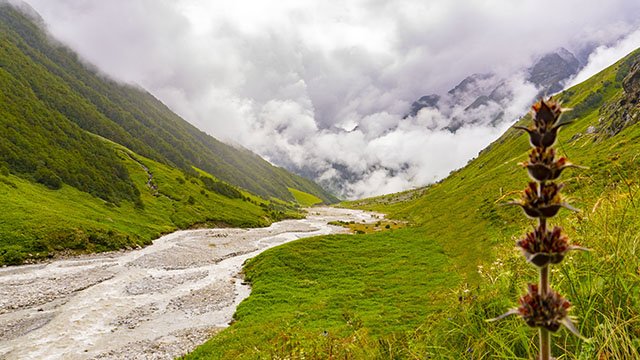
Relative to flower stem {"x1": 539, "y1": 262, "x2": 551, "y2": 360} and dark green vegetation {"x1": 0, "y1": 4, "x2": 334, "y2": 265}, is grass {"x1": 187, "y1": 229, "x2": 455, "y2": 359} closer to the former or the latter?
flower stem {"x1": 539, "y1": 262, "x2": 551, "y2": 360}

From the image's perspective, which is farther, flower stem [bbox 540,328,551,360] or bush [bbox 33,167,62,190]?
bush [bbox 33,167,62,190]

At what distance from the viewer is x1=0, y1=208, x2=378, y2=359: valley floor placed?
82.2 ft

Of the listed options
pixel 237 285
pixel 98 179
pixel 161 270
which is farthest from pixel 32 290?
pixel 98 179

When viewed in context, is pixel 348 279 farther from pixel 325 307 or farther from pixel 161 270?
pixel 161 270

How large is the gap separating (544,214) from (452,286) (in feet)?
77.8

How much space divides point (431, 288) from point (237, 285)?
24700 mm

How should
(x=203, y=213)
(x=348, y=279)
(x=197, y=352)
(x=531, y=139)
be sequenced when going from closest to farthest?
1. (x=531, y=139)
2. (x=197, y=352)
3. (x=348, y=279)
4. (x=203, y=213)

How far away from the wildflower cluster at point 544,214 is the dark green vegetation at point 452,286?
32cm

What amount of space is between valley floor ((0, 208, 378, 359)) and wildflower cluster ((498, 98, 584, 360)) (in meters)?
26.1

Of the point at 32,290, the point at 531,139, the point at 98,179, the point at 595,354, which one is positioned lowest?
the point at 32,290

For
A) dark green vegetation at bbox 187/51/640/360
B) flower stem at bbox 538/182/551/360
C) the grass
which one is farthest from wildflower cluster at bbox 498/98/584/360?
the grass

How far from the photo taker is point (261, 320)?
2625 cm

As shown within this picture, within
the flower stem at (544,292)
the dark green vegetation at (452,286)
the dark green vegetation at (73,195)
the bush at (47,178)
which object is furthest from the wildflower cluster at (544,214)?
the bush at (47,178)

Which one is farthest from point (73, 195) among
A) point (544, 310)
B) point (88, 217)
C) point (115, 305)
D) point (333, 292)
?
point (544, 310)
